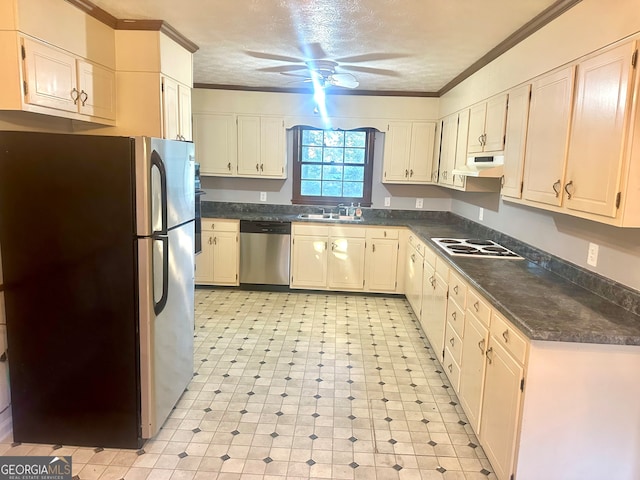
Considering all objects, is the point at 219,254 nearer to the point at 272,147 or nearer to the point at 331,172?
the point at 272,147

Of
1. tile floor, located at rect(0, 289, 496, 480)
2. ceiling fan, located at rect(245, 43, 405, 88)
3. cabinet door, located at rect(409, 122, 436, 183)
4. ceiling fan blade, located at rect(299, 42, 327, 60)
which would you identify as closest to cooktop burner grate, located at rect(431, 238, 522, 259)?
tile floor, located at rect(0, 289, 496, 480)

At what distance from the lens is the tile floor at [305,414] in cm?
227

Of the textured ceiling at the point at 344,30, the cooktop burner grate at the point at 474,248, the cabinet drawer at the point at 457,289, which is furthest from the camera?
the cooktop burner grate at the point at 474,248

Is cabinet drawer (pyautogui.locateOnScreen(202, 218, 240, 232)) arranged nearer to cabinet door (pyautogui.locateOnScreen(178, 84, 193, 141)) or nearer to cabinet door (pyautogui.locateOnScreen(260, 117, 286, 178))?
cabinet door (pyautogui.locateOnScreen(260, 117, 286, 178))

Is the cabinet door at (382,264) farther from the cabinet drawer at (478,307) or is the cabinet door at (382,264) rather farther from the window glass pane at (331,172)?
the cabinet drawer at (478,307)

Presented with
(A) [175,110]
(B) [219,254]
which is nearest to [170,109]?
(A) [175,110]

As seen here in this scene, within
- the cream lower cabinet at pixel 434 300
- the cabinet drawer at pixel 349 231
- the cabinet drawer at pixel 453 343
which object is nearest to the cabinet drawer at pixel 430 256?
the cream lower cabinet at pixel 434 300

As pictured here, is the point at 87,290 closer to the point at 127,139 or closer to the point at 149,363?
the point at 149,363

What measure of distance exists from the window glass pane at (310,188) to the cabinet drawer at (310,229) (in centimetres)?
69

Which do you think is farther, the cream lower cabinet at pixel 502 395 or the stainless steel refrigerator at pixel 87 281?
the stainless steel refrigerator at pixel 87 281

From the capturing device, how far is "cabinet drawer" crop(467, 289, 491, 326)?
7.72 ft

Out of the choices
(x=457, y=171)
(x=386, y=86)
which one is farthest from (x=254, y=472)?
(x=386, y=86)

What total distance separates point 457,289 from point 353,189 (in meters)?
2.91

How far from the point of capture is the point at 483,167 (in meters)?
3.47
